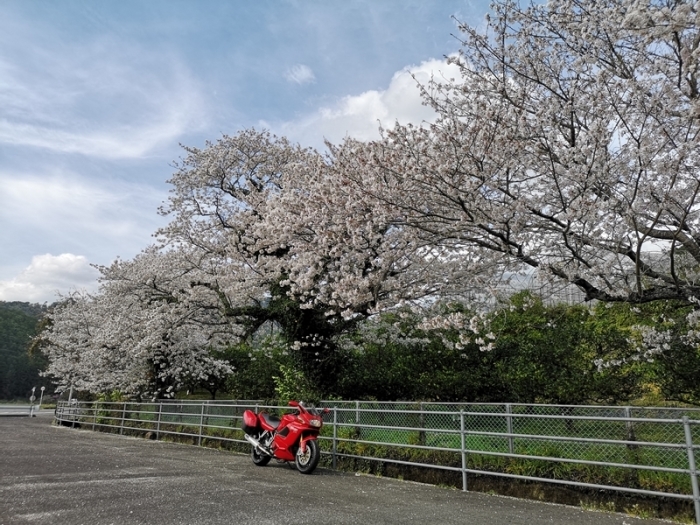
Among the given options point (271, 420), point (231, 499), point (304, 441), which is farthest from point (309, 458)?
point (231, 499)

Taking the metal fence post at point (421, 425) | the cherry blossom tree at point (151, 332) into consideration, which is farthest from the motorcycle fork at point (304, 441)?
the cherry blossom tree at point (151, 332)

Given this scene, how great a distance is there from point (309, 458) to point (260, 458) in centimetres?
140

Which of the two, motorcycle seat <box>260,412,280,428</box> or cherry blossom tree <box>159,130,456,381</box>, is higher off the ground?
cherry blossom tree <box>159,130,456,381</box>

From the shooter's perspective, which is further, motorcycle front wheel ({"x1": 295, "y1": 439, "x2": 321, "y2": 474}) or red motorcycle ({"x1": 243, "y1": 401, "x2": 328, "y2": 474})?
red motorcycle ({"x1": 243, "y1": 401, "x2": 328, "y2": 474})

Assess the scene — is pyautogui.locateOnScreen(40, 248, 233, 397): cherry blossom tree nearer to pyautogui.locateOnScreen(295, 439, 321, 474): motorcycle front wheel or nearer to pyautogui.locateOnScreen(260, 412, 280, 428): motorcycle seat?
pyautogui.locateOnScreen(260, 412, 280, 428): motorcycle seat

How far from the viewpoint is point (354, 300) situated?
30.7 ft

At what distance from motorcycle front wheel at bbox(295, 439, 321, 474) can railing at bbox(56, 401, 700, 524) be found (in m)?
0.65

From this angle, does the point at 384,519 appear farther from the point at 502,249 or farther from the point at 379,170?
the point at 379,170

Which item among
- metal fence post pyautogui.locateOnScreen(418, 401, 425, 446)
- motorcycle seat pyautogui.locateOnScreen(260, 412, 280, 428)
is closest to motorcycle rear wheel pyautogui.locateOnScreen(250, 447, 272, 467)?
motorcycle seat pyautogui.locateOnScreen(260, 412, 280, 428)

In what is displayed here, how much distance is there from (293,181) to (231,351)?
36.9 ft

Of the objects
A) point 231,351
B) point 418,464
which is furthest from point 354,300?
point 231,351

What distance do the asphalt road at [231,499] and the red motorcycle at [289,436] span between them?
0.88 ft

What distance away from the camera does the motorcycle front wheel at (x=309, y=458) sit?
7582mm

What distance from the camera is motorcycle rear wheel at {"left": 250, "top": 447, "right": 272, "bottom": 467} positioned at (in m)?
8.55
